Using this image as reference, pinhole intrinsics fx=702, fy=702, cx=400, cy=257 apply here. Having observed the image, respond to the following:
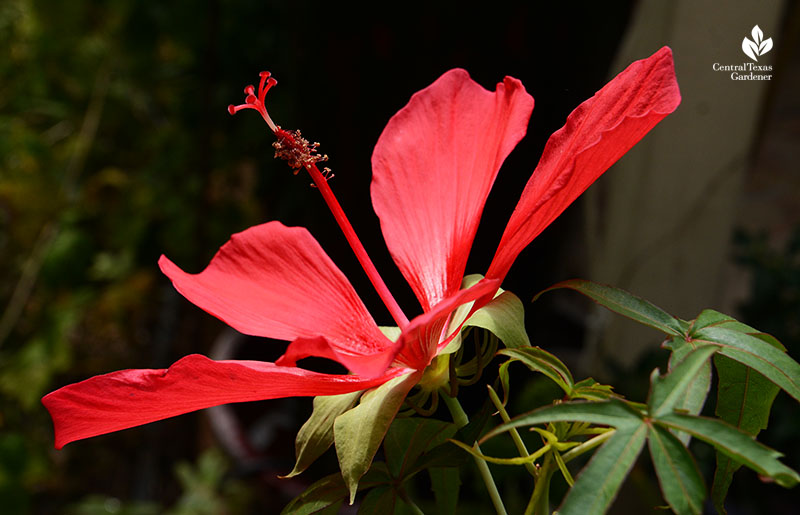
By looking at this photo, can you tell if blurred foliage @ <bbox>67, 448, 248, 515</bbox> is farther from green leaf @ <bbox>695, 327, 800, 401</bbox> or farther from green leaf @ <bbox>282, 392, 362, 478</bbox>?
green leaf @ <bbox>695, 327, 800, 401</bbox>

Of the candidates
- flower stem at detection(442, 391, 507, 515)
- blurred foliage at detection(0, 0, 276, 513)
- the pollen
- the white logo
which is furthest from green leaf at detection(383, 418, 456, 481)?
blurred foliage at detection(0, 0, 276, 513)

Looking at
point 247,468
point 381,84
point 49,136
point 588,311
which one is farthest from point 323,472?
point 49,136

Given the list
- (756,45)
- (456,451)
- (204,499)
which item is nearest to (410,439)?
(456,451)

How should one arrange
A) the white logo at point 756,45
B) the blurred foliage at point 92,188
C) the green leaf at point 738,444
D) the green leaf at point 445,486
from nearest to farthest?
1. the green leaf at point 738,444
2. the green leaf at point 445,486
3. the white logo at point 756,45
4. the blurred foliage at point 92,188

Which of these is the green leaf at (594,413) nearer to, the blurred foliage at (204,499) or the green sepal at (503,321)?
the green sepal at (503,321)

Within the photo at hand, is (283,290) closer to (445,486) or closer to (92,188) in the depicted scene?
(445,486)

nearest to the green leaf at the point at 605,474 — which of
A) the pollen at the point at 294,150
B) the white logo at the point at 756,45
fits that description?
the pollen at the point at 294,150
